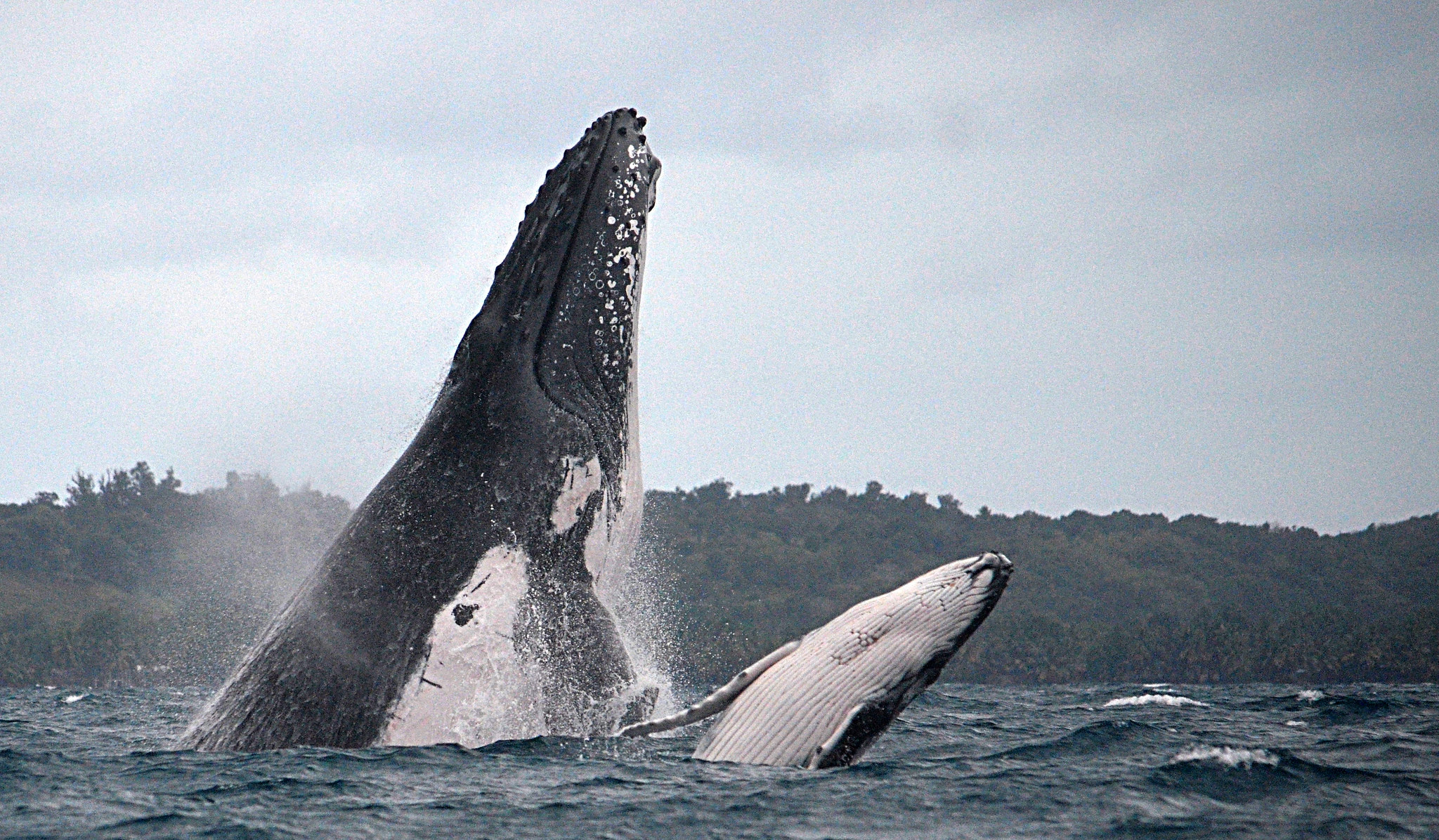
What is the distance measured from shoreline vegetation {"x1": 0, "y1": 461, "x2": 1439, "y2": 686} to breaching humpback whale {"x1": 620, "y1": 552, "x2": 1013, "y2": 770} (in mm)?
48726

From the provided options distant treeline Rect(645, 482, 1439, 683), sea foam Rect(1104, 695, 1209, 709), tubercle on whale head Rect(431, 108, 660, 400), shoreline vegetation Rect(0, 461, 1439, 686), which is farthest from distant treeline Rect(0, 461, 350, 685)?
tubercle on whale head Rect(431, 108, 660, 400)

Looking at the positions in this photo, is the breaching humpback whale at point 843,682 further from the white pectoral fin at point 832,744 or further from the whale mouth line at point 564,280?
the whale mouth line at point 564,280

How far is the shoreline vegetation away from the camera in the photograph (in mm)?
80562

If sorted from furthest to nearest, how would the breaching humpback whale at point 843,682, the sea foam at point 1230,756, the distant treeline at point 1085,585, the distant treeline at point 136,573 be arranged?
the distant treeline at point 1085,585 < the distant treeline at point 136,573 < the sea foam at point 1230,756 < the breaching humpback whale at point 843,682

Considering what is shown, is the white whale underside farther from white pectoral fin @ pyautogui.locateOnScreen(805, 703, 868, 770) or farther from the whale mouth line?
white pectoral fin @ pyautogui.locateOnScreen(805, 703, 868, 770)

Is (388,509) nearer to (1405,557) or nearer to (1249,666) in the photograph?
(1249,666)

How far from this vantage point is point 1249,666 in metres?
83.6

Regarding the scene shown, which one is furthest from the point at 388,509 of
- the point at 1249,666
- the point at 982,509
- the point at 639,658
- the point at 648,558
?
the point at 982,509

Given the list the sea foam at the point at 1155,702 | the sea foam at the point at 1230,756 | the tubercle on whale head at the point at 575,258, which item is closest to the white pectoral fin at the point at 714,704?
the tubercle on whale head at the point at 575,258

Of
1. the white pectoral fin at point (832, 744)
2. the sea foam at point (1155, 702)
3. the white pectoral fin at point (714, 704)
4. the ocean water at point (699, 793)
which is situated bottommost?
the ocean water at point (699, 793)

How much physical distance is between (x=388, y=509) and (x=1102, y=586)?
106 meters

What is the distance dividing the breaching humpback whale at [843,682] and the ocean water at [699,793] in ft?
0.53

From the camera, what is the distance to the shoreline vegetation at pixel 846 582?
80562 mm

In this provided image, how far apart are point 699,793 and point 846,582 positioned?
332 feet
